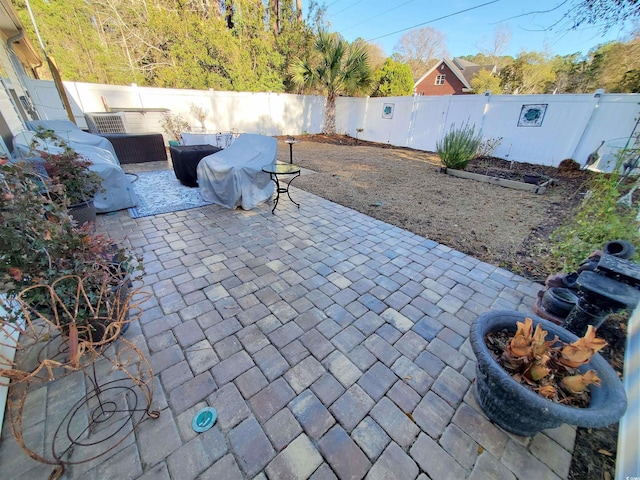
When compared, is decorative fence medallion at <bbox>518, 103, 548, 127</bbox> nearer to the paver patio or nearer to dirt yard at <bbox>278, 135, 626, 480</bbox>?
dirt yard at <bbox>278, 135, 626, 480</bbox>

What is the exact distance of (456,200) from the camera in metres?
4.93

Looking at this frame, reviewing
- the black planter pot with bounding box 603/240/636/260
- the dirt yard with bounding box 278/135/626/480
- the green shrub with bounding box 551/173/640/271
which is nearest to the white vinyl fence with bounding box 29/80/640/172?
the dirt yard with bounding box 278/135/626/480

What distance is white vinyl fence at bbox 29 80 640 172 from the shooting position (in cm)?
641

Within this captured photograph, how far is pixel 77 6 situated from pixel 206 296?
16456 mm

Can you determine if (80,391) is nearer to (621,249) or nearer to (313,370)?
(313,370)

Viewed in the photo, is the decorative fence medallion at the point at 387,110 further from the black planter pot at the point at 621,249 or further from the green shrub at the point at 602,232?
the black planter pot at the point at 621,249

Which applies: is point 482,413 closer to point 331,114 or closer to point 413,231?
point 413,231

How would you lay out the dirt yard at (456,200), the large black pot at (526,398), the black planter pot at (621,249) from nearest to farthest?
the large black pot at (526,398) < the black planter pot at (621,249) < the dirt yard at (456,200)

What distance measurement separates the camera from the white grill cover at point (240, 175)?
376 centimetres

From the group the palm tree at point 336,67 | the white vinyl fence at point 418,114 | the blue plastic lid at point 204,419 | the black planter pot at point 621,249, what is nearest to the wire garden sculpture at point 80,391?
A: the blue plastic lid at point 204,419

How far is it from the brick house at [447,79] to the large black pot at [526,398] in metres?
22.0

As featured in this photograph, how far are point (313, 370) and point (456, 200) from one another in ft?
14.9

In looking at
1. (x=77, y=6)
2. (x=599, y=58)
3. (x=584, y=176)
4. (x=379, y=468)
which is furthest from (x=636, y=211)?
(x=77, y=6)

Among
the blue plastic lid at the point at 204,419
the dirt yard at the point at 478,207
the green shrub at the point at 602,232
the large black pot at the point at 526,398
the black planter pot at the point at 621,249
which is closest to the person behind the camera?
the large black pot at the point at 526,398
